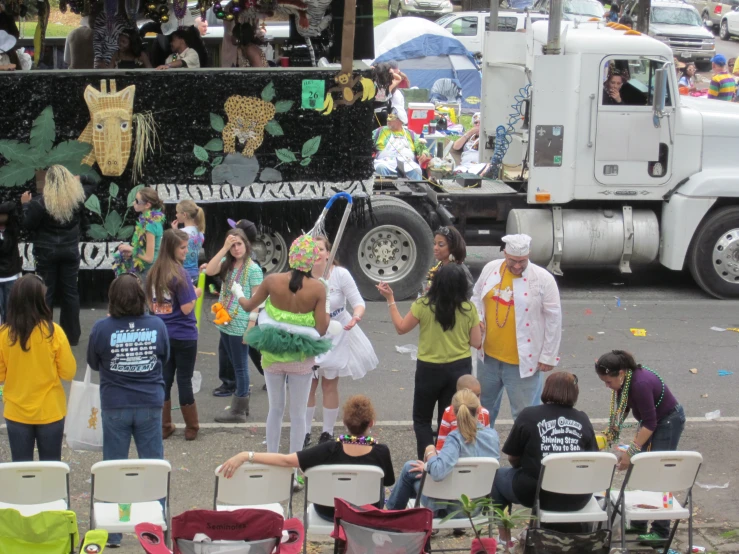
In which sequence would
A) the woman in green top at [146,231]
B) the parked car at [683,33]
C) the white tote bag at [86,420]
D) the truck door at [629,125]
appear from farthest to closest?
the parked car at [683,33]
the truck door at [629,125]
the woman in green top at [146,231]
the white tote bag at [86,420]

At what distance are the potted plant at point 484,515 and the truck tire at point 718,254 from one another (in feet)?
21.2

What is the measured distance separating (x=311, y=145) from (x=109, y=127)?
1967 mm

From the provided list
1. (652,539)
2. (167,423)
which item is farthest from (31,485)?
(652,539)

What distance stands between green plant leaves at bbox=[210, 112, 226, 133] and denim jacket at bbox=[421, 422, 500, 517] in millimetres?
5433

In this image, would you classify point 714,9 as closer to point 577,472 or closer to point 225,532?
point 577,472

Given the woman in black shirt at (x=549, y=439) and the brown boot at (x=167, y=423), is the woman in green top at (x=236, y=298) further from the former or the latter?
the woman in black shirt at (x=549, y=439)

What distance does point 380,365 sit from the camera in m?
8.96

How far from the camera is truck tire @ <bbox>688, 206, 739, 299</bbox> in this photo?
10992 mm

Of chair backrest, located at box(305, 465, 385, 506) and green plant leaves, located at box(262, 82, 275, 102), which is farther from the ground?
green plant leaves, located at box(262, 82, 275, 102)

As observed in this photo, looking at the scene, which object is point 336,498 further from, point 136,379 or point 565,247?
point 565,247

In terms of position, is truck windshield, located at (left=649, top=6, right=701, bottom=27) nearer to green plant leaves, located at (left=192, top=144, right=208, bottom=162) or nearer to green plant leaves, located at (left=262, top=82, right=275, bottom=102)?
green plant leaves, located at (left=262, top=82, right=275, bottom=102)

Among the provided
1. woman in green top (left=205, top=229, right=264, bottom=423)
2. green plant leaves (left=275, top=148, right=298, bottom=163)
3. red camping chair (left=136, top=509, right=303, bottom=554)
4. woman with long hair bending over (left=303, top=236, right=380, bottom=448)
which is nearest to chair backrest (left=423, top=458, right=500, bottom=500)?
red camping chair (left=136, top=509, right=303, bottom=554)

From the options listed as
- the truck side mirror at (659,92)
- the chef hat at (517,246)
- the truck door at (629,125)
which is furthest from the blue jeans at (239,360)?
the truck side mirror at (659,92)

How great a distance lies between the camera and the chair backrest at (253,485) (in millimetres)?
5039
